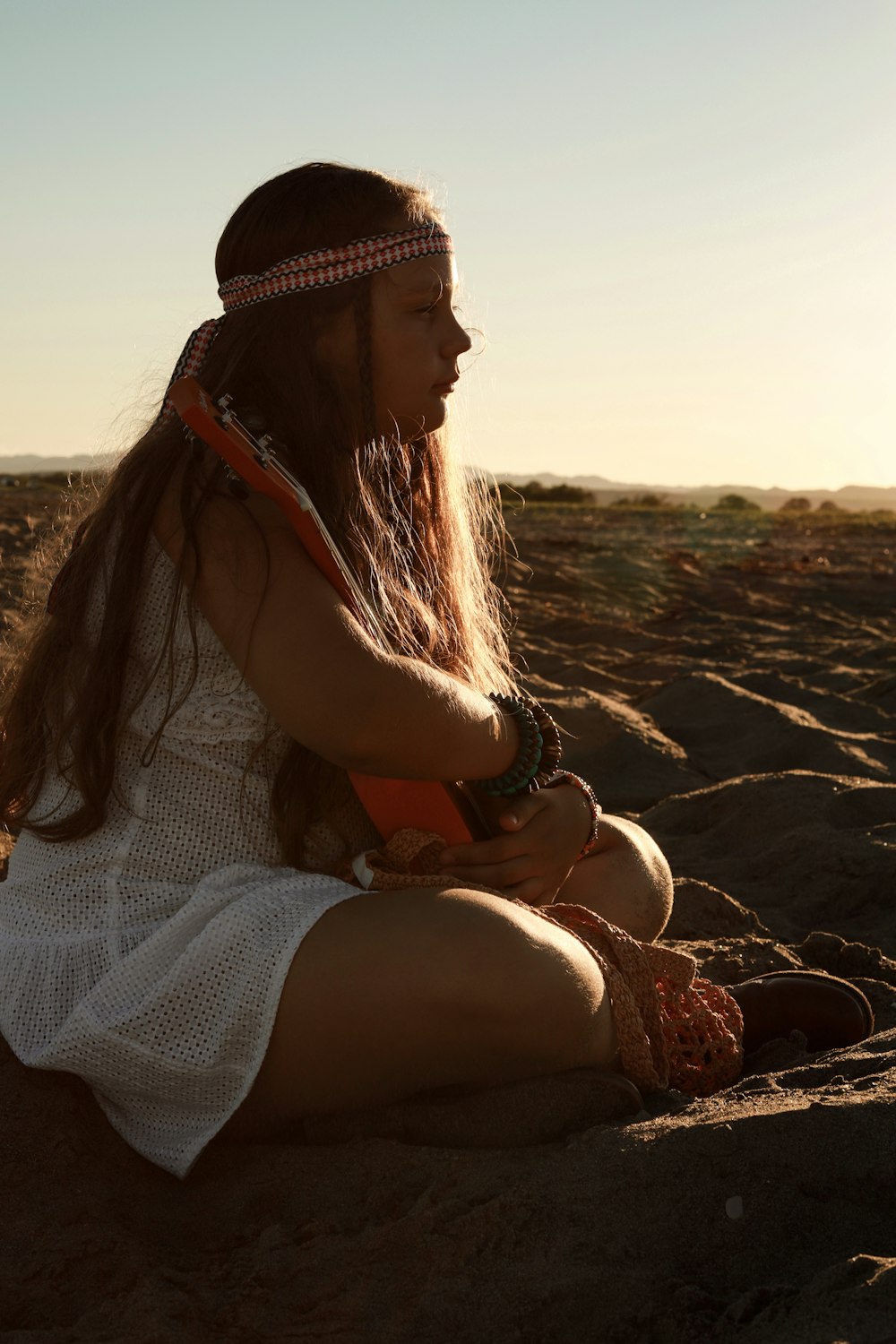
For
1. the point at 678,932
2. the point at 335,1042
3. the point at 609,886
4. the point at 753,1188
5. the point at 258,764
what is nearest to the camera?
the point at 753,1188

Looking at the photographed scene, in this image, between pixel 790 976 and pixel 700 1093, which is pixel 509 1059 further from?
pixel 790 976

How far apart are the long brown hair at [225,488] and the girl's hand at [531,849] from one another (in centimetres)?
24

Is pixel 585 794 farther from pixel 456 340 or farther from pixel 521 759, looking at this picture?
pixel 456 340

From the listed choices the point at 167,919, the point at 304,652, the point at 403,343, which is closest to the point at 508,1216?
the point at 167,919

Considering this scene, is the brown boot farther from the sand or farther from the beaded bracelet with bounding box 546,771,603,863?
the beaded bracelet with bounding box 546,771,603,863

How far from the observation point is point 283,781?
6.03 feet

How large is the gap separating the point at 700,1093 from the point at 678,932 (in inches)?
32.3

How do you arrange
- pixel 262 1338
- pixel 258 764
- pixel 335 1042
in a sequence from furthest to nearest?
pixel 258 764 < pixel 335 1042 < pixel 262 1338

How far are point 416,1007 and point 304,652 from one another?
0.48 metres

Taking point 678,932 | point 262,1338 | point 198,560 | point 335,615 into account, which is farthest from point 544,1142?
point 678,932

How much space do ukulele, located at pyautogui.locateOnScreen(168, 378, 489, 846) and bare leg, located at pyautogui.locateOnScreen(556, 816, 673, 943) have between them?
0.35 metres

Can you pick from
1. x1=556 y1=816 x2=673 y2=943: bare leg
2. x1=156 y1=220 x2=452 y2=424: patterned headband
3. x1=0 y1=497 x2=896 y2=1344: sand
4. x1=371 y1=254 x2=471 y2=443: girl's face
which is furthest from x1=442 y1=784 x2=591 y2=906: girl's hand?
x1=156 y1=220 x2=452 y2=424: patterned headband

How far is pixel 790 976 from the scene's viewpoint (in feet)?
6.72

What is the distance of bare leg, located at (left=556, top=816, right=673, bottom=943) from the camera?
7.24 ft
